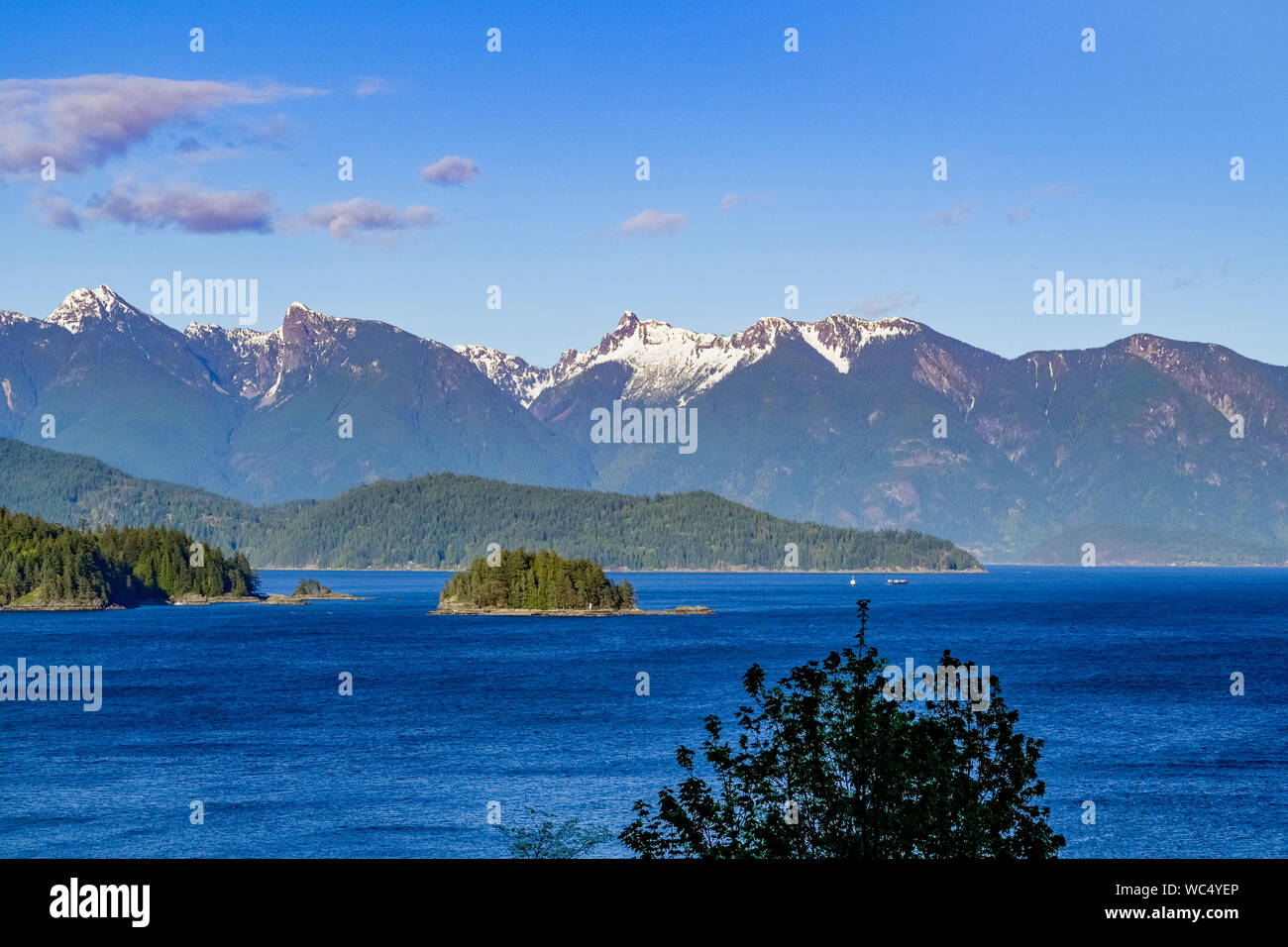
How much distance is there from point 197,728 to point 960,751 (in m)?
90.4

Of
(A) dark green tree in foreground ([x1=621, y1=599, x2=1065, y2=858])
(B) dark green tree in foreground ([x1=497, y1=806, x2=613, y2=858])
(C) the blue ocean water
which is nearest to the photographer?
(A) dark green tree in foreground ([x1=621, y1=599, x2=1065, y2=858])

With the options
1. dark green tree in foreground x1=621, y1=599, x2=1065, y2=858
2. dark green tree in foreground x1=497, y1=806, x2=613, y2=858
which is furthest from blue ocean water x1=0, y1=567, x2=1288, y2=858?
dark green tree in foreground x1=621, y1=599, x2=1065, y2=858

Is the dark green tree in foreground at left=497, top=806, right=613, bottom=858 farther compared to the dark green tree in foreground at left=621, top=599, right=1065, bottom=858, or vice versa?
the dark green tree in foreground at left=497, top=806, right=613, bottom=858

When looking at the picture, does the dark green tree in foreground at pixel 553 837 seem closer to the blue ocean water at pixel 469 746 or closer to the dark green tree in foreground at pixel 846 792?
the blue ocean water at pixel 469 746

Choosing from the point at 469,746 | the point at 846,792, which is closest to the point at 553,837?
the point at 846,792

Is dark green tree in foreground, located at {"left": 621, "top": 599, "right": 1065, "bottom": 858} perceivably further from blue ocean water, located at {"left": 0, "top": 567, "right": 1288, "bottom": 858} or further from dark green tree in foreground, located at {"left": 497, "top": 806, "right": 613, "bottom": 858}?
blue ocean water, located at {"left": 0, "top": 567, "right": 1288, "bottom": 858}

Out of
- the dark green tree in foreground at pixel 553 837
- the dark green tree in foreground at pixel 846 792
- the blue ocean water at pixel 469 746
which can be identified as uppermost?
the dark green tree in foreground at pixel 846 792

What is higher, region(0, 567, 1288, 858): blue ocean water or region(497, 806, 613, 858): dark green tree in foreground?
region(497, 806, 613, 858): dark green tree in foreground

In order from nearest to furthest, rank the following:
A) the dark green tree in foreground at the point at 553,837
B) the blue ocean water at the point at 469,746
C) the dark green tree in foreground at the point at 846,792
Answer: the dark green tree in foreground at the point at 846,792, the dark green tree in foreground at the point at 553,837, the blue ocean water at the point at 469,746

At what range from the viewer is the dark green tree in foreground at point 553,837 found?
55250 mm

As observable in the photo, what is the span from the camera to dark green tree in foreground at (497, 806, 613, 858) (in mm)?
55250

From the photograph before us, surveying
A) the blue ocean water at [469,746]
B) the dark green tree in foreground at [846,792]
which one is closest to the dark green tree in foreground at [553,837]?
the blue ocean water at [469,746]
